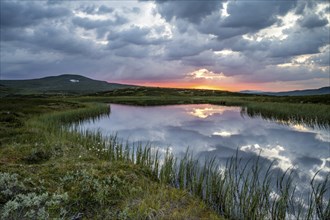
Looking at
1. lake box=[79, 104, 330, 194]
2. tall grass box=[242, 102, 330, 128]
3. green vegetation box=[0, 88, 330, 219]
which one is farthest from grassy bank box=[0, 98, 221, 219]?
tall grass box=[242, 102, 330, 128]

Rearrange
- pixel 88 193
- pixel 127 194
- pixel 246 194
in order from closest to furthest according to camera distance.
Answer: pixel 88 193 < pixel 127 194 < pixel 246 194

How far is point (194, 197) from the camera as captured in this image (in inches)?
381

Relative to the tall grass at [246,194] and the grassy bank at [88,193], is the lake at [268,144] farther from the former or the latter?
the grassy bank at [88,193]

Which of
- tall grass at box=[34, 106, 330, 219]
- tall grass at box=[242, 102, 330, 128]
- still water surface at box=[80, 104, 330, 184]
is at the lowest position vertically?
still water surface at box=[80, 104, 330, 184]

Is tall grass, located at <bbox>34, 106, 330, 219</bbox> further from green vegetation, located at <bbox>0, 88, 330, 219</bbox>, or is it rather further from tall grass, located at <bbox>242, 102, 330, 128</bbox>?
tall grass, located at <bbox>242, 102, 330, 128</bbox>

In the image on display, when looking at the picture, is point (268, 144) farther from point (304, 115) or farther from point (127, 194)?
point (127, 194)

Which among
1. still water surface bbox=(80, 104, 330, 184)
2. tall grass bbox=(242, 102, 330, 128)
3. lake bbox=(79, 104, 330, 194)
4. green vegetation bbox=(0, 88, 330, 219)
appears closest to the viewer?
green vegetation bbox=(0, 88, 330, 219)

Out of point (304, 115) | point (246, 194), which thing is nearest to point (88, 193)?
point (246, 194)

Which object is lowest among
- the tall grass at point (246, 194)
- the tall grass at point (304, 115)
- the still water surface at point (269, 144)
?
the still water surface at point (269, 144)

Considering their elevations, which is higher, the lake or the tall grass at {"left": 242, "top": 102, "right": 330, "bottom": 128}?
the tall grass at {"left": 242, "top": 102, "right": 330, "bottom": 128}

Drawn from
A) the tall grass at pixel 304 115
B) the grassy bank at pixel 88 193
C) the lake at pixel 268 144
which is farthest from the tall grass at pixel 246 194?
the tall grass at pixel 304 115

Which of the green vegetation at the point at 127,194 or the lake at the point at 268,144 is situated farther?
the lake at the point at 268,144

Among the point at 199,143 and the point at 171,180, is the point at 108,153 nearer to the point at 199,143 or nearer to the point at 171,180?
the point at 171,180

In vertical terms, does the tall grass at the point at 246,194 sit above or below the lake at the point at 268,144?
above
